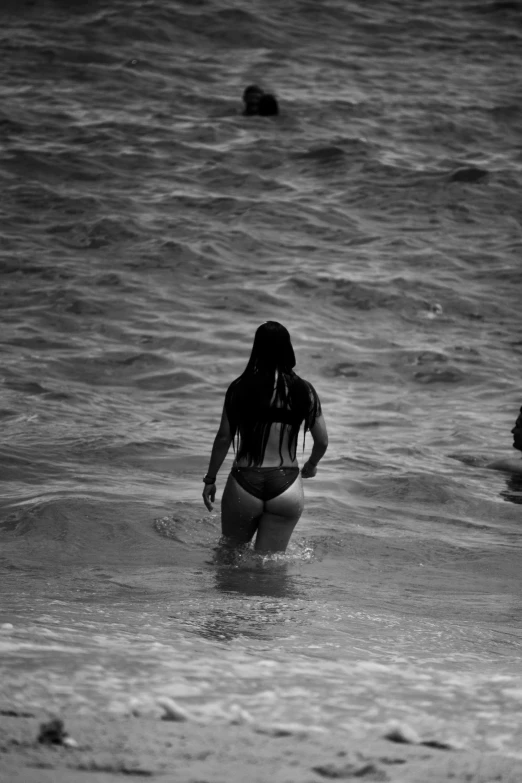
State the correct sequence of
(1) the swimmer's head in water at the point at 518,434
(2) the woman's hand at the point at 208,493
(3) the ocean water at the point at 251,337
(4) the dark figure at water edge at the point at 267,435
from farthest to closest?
(1) the swimmer's head in water at the point at 518,434 → (2) the woman's hand at the point at 208,493 → (4) the dark figure at water edge at the point at 267,435 → (3) the ocean water at the point at 251,337

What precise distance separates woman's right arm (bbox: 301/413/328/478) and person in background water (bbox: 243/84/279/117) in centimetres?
1668

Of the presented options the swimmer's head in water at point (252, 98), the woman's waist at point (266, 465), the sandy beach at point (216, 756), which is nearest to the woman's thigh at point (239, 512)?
the woman's waist at point (266, 465)

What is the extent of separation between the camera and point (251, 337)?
532 inches

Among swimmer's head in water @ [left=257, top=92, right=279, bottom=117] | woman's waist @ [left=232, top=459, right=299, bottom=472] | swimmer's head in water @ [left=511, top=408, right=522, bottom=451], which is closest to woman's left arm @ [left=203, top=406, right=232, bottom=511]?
woman's waist @ [left=232, top=459, right=299, bottom=472]

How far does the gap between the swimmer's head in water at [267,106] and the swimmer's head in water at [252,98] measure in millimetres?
77

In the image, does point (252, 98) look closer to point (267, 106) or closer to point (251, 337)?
point (267, 106)

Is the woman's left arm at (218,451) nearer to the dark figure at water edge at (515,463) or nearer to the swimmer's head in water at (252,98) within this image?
the dark figure at water edge at (515,463)

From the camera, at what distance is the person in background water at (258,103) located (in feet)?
69.4

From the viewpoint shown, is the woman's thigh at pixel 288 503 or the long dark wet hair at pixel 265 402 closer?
the long dark wet hair at pixel 265 402

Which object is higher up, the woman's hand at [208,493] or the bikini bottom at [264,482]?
the bikini bottom at [264,482]

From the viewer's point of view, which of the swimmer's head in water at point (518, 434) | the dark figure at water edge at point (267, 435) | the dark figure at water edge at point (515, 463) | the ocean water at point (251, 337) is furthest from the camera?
the swimmer's head in water at point (518, 434)

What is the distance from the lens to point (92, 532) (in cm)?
675

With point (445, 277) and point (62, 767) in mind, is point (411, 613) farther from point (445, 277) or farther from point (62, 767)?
point (445, 277)

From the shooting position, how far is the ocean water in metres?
3.68
